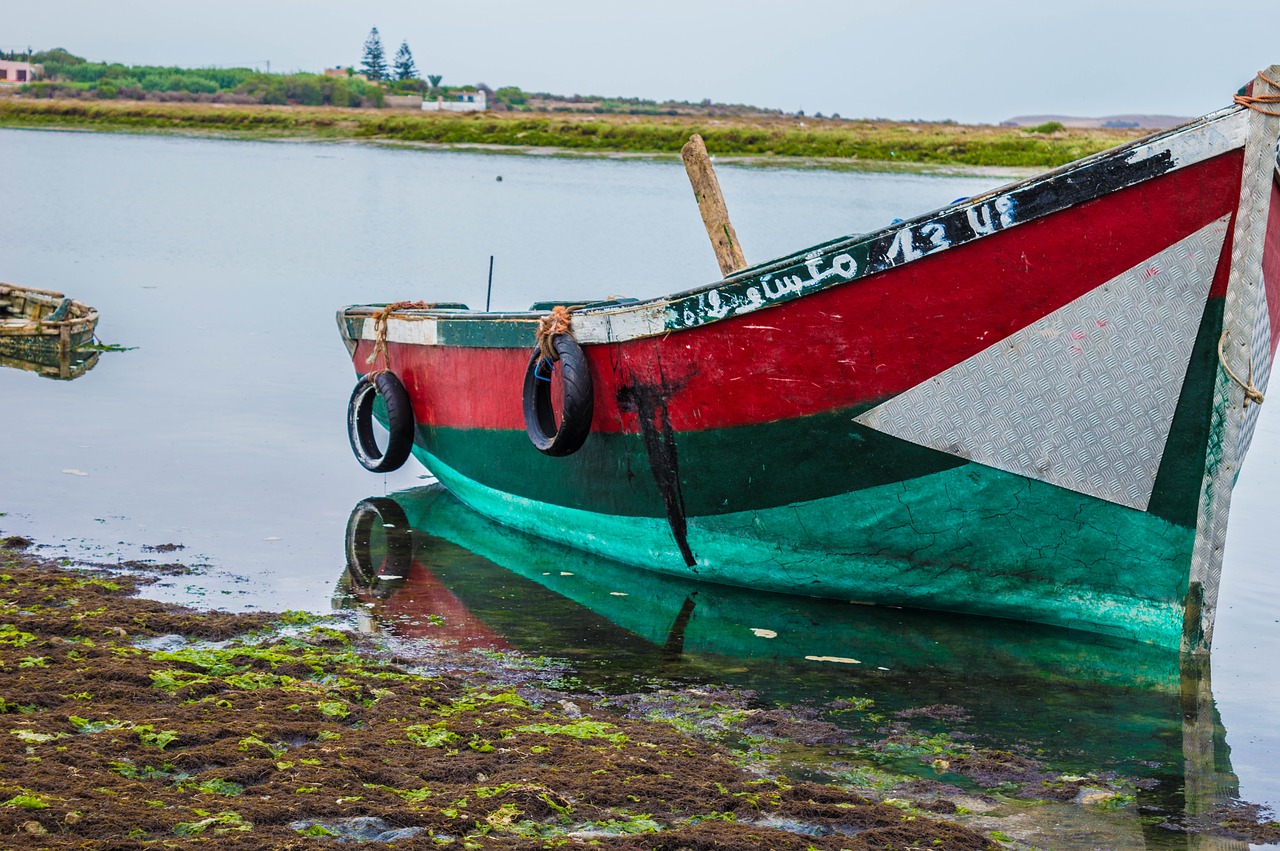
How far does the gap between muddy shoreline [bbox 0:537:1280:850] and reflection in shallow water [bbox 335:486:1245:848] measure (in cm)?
15

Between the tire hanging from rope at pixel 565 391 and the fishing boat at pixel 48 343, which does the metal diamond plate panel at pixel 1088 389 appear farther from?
the fishing boat at pixel 48 343

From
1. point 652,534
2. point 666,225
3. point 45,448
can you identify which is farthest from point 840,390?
point 666,225

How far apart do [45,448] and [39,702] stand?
6294 mm

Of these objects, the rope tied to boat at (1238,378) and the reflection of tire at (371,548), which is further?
the reflection of tire at (371,548)

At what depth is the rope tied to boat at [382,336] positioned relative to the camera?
10.2m

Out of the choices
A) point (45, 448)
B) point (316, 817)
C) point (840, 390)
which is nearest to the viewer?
point (316, 817)

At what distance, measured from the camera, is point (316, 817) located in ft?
13.7

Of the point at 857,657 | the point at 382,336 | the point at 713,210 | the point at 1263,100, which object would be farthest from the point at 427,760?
the point at 382,336

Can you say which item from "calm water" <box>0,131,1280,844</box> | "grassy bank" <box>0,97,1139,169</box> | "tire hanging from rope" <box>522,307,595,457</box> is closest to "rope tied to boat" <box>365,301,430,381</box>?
"calm water" <box>0,131,1280,844</box>

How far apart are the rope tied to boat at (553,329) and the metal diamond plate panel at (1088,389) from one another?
6.81ft

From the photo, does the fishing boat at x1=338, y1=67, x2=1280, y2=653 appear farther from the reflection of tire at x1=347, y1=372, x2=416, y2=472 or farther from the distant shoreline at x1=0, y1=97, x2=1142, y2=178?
the distant shoreline at x1=0, y1=97, x2=1142, y2=178

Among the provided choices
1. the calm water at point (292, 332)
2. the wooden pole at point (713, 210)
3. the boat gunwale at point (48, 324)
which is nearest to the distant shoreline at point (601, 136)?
the calm water at point (292, 332)

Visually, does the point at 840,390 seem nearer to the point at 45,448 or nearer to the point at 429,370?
the point at 429,370

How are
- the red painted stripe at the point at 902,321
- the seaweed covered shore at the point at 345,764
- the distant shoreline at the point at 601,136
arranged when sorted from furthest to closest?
the distant shoreline at the point at 601,136 → the red painted stripe at the point at 902,321 → the seaweed covered shore at the point at 345,764
